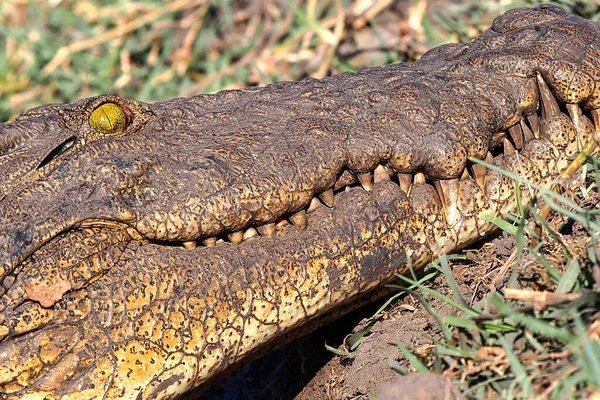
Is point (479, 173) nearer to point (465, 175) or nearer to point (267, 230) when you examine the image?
point (465, 175)

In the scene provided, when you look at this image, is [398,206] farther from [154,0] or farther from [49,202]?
[154,0]

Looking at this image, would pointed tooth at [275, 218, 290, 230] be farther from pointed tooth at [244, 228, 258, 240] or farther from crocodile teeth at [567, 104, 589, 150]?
crocodile teeth at [567, 104, 589, 150]

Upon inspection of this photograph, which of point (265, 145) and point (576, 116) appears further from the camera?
point (576, 116)

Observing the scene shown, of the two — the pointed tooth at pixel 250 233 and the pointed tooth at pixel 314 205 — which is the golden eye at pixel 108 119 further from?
the pointed tooth at pixel 314 205

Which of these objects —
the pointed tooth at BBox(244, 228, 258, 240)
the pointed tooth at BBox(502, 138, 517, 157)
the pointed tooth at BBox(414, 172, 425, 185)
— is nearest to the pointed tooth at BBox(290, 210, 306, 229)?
the pointed tooth at BBox(244, 228, 258, 240)

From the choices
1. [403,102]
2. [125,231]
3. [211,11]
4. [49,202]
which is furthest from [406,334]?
[211,11]

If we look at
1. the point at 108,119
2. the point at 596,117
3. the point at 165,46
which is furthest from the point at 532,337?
the point at 165,46
